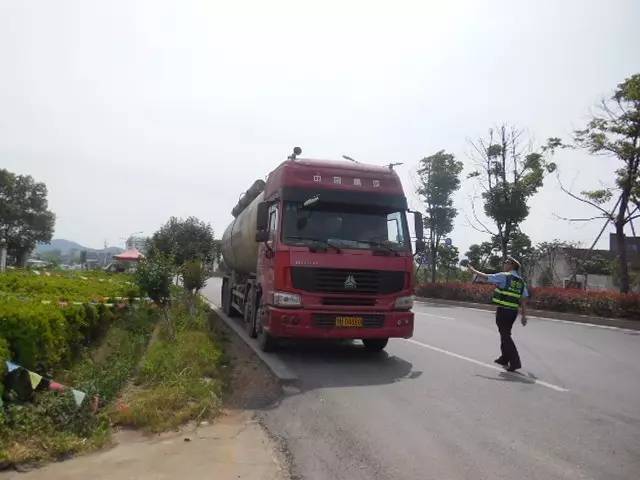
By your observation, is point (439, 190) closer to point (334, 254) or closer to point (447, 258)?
point (447, 258)

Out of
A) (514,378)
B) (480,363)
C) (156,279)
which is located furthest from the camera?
(156,279)

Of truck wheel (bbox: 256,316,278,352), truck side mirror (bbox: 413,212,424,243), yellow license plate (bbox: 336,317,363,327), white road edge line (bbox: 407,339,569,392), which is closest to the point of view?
white road edge line (bbox: 407,339,569,392)

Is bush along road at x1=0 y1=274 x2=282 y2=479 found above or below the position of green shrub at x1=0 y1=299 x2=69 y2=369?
below

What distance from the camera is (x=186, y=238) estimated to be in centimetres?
2848

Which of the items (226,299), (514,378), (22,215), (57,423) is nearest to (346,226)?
(514,378)

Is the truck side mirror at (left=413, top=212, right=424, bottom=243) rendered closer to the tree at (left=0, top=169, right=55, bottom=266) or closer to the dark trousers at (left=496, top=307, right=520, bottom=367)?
the dark trousers at (left=496, top=307, right=520, bottom=367)

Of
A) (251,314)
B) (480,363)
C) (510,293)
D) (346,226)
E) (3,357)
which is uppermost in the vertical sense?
(346,226)

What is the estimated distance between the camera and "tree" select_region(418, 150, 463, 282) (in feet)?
103

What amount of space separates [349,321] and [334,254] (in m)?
1.00

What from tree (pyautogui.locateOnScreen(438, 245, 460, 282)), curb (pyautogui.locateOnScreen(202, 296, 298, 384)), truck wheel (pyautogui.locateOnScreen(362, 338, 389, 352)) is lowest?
curb (pyautogui.locateOnScreen(202, 296, 298, 384))

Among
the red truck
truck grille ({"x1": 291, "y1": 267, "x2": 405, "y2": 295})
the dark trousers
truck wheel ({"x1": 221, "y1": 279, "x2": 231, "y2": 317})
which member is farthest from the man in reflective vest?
truck wheel ({"x1": 221, "y1": 279, "x2": 231, "y2": 317})

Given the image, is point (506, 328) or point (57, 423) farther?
point (506, 328)

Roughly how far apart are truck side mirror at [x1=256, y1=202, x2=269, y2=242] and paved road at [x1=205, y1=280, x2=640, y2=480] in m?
1.91

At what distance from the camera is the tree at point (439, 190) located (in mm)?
31484
